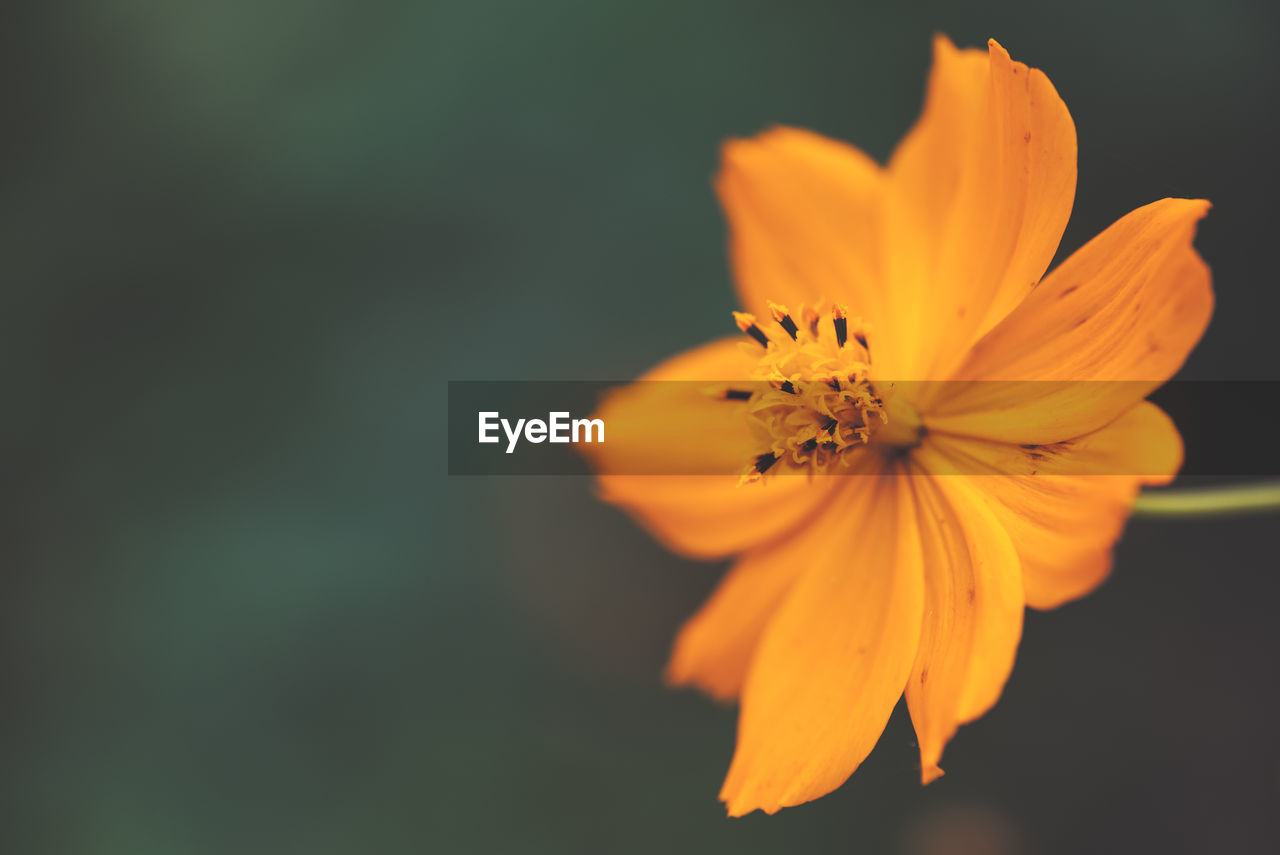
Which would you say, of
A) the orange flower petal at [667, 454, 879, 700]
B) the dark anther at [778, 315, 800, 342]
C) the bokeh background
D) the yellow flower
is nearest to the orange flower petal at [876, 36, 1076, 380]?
the yellow flower

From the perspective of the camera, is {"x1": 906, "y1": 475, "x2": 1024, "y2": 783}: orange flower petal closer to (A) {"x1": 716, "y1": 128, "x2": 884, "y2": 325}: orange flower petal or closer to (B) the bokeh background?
(A) {"x1": 716, "y1": 128, "x2": 884, "y2": 325}: orange flower petal

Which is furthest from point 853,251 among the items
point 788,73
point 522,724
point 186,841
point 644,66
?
point 186,841

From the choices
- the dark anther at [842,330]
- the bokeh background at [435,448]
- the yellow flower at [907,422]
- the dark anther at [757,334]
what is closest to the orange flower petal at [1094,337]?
the yellow flower at [907,422]

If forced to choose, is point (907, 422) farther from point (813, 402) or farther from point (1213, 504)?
point (1213, 504)

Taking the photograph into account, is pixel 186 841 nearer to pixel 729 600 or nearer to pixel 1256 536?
pixel 729 600

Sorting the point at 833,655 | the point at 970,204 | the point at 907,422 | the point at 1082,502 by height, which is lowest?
the point at 833,655

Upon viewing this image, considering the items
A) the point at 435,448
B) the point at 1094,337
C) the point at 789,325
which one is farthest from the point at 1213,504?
the point at 435,448

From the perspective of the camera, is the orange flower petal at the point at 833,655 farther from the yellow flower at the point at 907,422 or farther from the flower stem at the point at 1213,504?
the flower stem at the point at 1213,504
